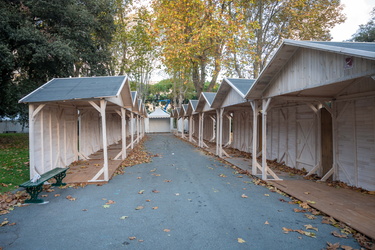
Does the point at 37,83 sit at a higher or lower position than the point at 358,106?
higher

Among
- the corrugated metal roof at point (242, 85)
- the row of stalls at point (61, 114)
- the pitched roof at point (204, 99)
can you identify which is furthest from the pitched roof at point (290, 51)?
the pitched roof at point (204, 99)

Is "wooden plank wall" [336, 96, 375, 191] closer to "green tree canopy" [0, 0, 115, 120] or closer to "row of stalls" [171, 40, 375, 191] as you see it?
"row of stalls" [171, 40, 375, 191]

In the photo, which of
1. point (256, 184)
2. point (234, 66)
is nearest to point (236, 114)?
point (234, 66)

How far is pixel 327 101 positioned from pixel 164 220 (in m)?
6.31

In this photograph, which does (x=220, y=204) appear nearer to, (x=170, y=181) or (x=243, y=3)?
(x=170, y=181)

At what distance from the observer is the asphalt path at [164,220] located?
3.95m

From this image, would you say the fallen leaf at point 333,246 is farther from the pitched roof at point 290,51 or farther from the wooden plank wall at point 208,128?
the wooden plank wall at point 208,128

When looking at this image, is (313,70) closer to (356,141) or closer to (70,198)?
(356,141)

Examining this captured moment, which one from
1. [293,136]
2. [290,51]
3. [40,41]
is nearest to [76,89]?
[290,51]

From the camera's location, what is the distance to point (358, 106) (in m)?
6.95

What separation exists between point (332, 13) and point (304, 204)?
62.6ft

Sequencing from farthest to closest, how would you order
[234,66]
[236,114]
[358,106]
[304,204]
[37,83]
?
[234,66], [236,114], [37,83], [358,106], [304,204]

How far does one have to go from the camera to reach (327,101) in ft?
26.3

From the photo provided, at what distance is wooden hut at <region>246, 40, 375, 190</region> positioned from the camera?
508cm
